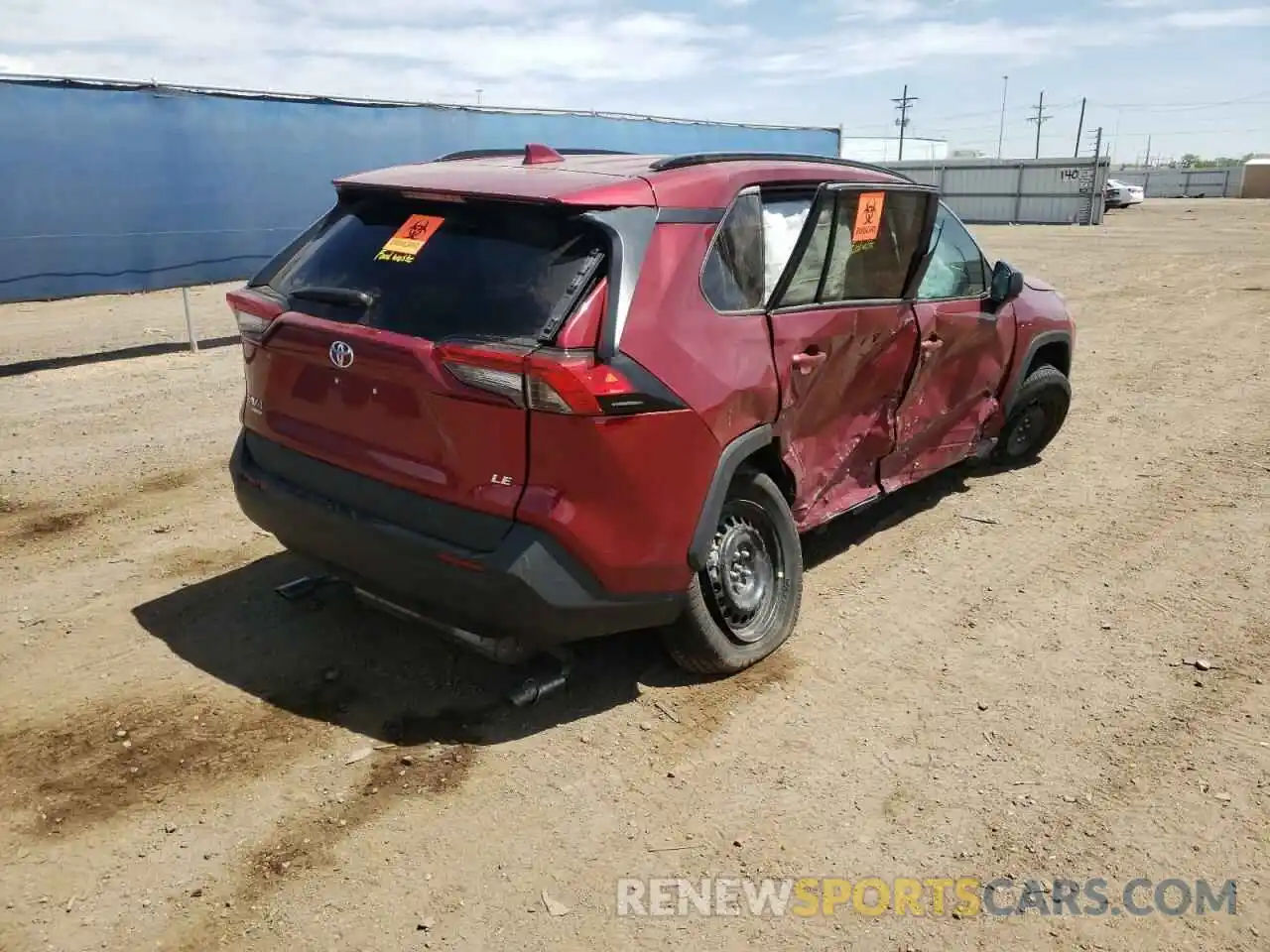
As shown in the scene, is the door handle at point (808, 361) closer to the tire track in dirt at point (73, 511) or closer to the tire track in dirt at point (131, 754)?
the tire track in dirt at point (131, 754)

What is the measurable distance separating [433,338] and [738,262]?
47.5 inches

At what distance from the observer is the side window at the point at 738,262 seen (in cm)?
346

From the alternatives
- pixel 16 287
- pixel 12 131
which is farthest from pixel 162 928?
pixel 12 131

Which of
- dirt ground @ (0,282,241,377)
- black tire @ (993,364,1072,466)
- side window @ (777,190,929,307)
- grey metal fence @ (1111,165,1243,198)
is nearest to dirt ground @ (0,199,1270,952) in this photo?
black tire @ (993,364,1072,466)

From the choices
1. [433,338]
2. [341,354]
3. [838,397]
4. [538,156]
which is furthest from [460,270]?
[838,397]

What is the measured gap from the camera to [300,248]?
371 centimetres

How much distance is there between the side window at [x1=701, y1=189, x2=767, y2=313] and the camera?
346 centimetres

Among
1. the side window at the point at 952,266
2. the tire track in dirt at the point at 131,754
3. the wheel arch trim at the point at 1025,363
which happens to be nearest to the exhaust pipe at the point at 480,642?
the tire track in dirt at the point at 131,754

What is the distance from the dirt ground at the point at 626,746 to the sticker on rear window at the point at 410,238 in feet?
5.16

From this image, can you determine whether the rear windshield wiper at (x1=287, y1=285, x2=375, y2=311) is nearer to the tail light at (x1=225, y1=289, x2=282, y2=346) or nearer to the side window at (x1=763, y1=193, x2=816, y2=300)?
the tail light at (x1=225, y1=289, x2=282, y2=346)

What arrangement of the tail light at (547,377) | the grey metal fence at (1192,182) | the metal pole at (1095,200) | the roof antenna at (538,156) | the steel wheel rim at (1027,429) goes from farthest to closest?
the grey metal fence at (1192,182) < the metal pole at (1095,200) < the steel wheel rim at (1027,429) < the roof antenna at (538,156) < the tail light at (547,377)

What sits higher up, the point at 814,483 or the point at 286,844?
the point at 814,483

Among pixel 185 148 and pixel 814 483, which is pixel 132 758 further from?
pixel 185 148

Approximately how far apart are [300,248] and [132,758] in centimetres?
190
